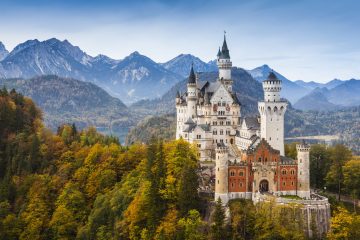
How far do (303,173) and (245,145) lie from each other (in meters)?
19.7

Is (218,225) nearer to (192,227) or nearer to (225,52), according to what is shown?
(192,227)

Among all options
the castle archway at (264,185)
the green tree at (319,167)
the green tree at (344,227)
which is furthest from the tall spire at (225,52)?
the green tree at (344,227)

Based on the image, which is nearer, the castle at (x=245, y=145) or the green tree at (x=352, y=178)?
the castle at (x=245, y=145)

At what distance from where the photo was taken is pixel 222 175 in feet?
283

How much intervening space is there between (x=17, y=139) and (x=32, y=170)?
41.0 feet

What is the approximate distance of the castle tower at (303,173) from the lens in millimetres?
88500

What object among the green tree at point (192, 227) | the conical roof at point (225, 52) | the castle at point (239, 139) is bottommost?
the green tree at point (192, 227)

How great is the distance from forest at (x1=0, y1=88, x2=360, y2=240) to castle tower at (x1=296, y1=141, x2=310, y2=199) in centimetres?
644

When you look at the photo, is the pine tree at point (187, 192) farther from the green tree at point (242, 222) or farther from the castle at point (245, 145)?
the green tree at point (242, 222)

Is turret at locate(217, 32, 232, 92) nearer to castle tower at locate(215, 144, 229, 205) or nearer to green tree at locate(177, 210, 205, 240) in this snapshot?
castle tower at locate(215, 144, 229, 205)

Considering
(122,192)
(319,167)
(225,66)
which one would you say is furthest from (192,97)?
(319,167)

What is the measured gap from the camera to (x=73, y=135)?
443 ft

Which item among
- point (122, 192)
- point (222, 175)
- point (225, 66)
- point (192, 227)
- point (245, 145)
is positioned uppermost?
point (225, 66)

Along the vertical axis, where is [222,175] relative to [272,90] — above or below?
below
